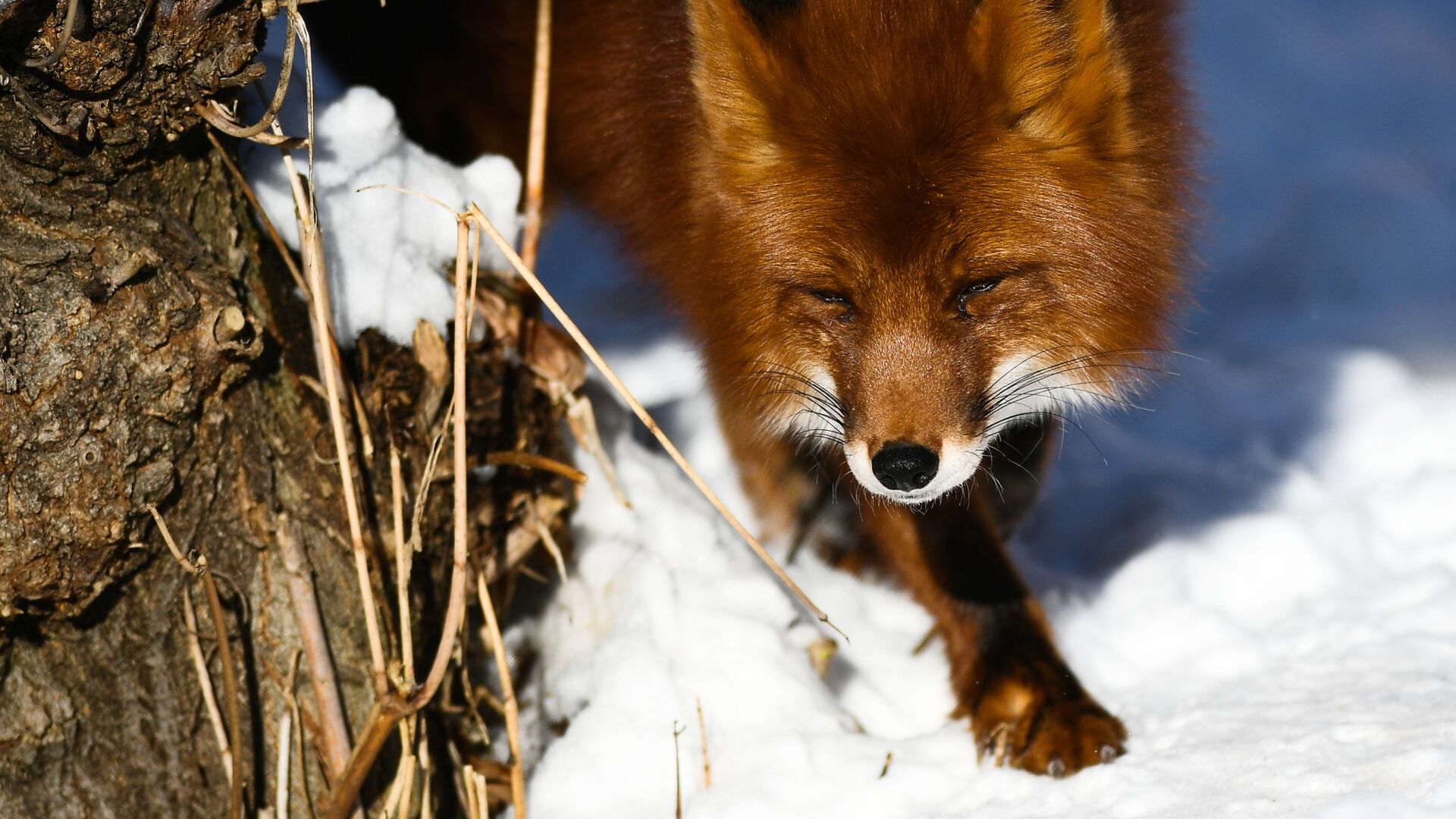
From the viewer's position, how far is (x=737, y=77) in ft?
7.25

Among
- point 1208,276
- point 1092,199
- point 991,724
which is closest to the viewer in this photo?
point 1092,199

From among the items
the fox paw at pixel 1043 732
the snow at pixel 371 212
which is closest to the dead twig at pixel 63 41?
the snow at pixel 371 212

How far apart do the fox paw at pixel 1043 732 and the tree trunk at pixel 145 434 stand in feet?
4.02

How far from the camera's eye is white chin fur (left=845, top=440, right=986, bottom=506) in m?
2.16

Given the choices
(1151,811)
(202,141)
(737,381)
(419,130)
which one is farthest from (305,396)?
(1151,811)

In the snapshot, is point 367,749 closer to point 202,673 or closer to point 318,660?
point 318,660

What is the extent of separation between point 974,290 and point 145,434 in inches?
57.5

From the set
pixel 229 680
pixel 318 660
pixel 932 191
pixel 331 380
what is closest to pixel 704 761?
pixel 318 660

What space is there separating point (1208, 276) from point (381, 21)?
307 cm

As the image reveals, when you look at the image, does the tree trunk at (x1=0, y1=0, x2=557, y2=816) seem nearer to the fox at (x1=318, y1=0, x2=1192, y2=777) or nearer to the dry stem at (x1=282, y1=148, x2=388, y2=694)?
the dry stem at (x1=282, y1=148, x2=388, y2=694)

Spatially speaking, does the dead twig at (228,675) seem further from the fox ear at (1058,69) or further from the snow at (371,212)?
the fox ear at (1058,69)

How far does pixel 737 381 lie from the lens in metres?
2.57

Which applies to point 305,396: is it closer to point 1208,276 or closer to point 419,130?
point 419,130

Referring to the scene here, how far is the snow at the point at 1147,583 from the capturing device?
7.59 feet
